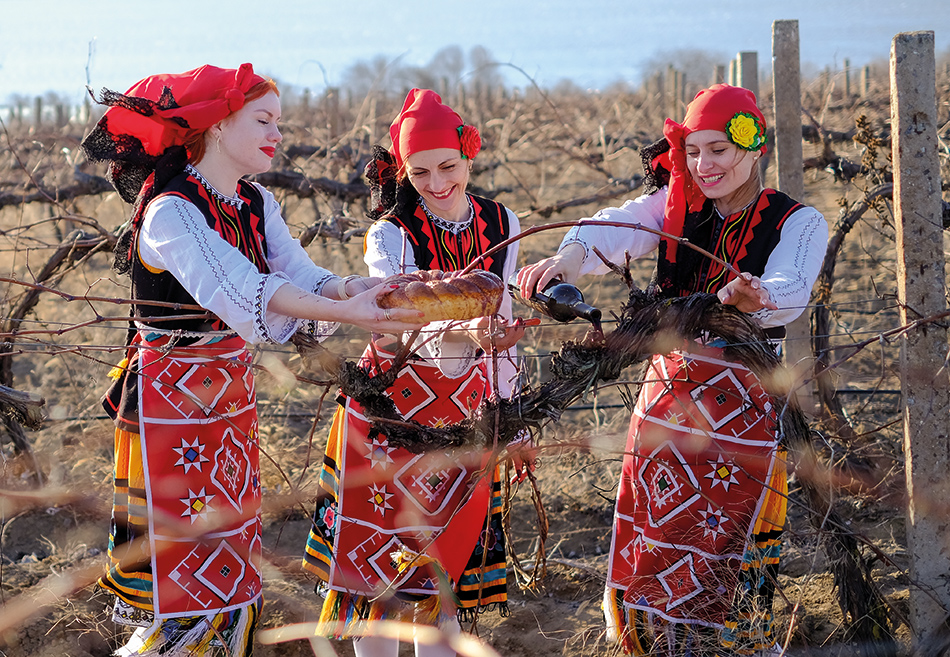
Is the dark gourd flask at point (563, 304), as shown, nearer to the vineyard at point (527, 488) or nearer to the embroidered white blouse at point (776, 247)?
the vineyard at point (527, 488)

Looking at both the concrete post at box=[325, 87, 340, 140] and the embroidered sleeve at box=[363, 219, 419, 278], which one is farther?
the concrete post at box=[325, 87, 340, 140]

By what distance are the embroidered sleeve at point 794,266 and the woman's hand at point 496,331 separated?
0.54 m

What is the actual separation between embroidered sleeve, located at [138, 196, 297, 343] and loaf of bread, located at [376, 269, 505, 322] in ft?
0.86

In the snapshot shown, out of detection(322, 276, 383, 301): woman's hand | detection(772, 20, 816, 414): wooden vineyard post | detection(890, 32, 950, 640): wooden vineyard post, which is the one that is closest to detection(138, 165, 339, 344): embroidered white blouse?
detection(322, 276, 383, 301): woman's hand

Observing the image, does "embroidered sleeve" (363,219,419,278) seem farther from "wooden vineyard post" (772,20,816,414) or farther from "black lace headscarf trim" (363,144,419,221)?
"wooden vineyard post" (772,20,816,414)

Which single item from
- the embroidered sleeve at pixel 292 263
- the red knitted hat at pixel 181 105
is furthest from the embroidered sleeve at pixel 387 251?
the red knitted hat at pixel 181 105

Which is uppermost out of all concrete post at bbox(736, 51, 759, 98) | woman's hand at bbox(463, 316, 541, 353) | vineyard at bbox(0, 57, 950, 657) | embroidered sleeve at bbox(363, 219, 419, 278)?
concrete post at bbox(736, 51, 759, 98)

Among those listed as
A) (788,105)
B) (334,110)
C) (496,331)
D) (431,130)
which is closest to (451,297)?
(496,331)

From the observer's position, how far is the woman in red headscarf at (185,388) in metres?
2.09

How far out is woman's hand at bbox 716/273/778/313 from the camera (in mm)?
1885

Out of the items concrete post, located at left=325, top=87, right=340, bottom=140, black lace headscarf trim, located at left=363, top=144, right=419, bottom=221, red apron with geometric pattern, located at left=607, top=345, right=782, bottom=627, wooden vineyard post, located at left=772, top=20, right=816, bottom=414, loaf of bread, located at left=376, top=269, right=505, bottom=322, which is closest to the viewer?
loaf of bread, located at left=376, top=269, right=505, bottom=322

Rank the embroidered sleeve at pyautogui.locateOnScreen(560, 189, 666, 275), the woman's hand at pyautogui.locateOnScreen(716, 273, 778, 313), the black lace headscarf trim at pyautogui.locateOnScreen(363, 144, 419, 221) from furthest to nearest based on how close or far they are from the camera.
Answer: the black lace headscarf trim at pyautogui.locateOnScreen(363, 144, 419, 221), the embroidered sleeve at pyautogui.locateOnScreen(560, 189, 666, 275), the woman's hand at pyautogui.locateOnScreen(716, 273, 778, 313)

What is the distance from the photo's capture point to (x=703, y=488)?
7.27 ft

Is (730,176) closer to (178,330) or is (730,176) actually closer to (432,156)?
(432,156)
